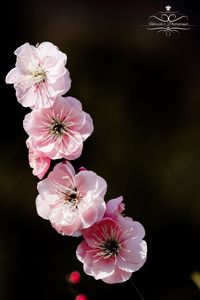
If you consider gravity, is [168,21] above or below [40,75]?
above

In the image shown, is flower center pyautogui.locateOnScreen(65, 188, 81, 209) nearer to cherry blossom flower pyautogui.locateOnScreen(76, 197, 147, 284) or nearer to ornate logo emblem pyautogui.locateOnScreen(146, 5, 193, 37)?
cherry blossom flower pyautogui.locateOnScreen(76, 197, 147, 284)

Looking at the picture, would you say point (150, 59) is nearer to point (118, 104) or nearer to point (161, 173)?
point (118, 104)

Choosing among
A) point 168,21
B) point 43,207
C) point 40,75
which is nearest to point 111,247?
point 43,207

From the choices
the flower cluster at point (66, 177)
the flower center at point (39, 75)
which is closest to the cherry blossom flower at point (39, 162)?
the flower cluster at point (66, 177)

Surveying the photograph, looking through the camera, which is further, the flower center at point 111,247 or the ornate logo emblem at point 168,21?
the ornate logo emblem at point 168,21

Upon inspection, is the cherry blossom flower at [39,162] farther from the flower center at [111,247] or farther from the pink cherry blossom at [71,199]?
the flower center at [111,247]

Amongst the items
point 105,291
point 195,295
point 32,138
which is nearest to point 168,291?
point 195,295

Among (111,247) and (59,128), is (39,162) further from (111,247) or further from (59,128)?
(111,247)
